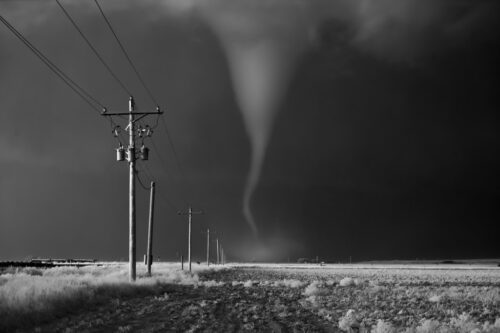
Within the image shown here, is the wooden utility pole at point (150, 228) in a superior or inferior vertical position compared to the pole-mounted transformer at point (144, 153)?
inferior

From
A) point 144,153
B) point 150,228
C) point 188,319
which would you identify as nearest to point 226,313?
point 188,319

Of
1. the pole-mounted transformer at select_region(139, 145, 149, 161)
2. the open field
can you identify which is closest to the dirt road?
the open field

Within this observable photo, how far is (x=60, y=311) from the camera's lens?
610 inches

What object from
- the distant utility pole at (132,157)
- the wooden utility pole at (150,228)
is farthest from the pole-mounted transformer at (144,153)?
the wooden utility pole at (150,228)

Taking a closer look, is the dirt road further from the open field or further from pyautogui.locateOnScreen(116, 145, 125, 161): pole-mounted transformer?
pyautogui.locateOnScreen(116, 145, 125, 161): pole-mounted transformer

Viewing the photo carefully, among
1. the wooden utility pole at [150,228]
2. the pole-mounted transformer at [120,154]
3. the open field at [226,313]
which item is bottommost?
the open field at [226,313]

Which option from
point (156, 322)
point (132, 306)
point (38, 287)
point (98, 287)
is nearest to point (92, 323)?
point (156, 322)

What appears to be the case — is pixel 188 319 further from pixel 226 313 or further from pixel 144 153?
pixel 144 153

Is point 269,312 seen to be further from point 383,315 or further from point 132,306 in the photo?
point 132,306

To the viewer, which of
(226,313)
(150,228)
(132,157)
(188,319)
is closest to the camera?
(188,319)

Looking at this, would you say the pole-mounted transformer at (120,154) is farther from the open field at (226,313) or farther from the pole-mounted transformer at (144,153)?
the open field at (226,313)

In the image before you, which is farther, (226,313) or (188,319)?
(226,313)

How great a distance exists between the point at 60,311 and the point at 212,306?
6.02m

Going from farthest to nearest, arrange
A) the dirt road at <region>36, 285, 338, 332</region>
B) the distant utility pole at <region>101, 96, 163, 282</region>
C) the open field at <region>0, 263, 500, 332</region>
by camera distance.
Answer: the distant utility pole at <region>101, 96, 163, 282</region>
the open field at <region>0, 263, 500, 332</region>
the dirt road at <region>36, 285, 338, 332</region>
